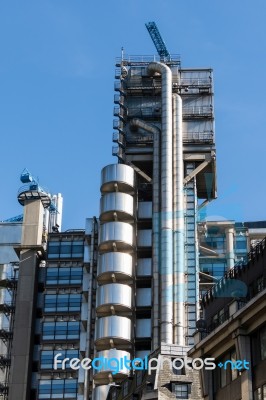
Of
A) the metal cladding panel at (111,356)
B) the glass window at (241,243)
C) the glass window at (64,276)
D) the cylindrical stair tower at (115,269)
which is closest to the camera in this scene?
the metal cladding panel at (111,356)

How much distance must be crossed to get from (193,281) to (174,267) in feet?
14.0

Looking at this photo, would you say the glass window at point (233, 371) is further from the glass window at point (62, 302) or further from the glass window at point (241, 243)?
the glass window at point (241, 243)

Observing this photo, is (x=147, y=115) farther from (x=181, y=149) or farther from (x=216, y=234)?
(x=216, y=234)

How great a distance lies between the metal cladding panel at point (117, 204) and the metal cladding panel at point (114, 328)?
15937 millimetres

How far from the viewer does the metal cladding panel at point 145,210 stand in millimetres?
129875

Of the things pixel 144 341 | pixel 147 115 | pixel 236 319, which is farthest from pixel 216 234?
pixel 236 319

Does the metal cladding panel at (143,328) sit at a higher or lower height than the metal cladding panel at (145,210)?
lower

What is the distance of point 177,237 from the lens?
12269 centimetres

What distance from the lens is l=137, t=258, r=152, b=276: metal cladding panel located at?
12506 centimetres

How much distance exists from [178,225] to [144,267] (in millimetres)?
7999

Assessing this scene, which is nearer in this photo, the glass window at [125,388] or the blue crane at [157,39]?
the glass window at [125,388]

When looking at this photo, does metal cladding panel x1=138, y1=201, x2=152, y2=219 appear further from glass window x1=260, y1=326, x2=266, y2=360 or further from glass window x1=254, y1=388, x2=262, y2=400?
glass window x1=254, y1=388, x2=262, y2=400

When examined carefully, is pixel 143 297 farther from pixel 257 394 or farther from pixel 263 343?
pixel 257 394

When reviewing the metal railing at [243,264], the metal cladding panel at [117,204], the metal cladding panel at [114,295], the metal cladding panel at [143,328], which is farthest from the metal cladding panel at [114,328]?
the metal railing at [243,264]
